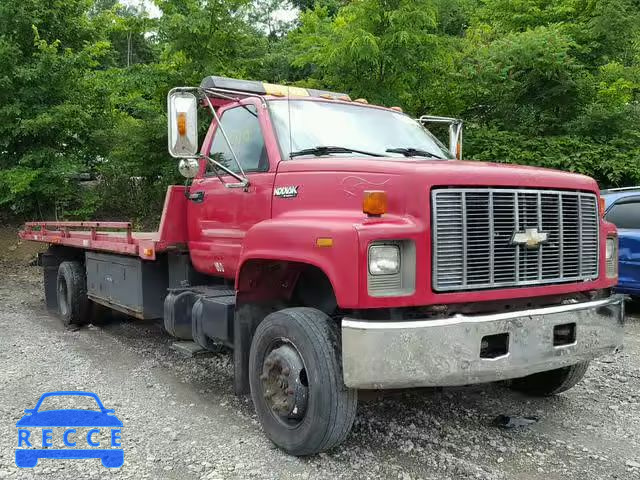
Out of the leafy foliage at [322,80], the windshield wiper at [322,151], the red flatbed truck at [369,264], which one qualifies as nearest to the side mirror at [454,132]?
the red flatbed truck at [369,264]

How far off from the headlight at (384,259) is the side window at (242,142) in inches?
58.4

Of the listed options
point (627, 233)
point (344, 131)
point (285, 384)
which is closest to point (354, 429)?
point (285, 384)

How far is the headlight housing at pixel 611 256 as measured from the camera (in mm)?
4383

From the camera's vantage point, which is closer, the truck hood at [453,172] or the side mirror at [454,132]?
the truck hood at [453,172]

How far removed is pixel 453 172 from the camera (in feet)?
11.4

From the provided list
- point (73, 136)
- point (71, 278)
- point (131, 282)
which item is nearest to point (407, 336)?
point (131, 282)

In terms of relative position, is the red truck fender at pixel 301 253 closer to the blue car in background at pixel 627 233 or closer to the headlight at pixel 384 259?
the headlight at pixel 384 259

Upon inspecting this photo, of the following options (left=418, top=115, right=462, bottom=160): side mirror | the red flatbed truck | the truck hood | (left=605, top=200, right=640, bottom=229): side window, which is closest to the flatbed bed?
the red flatbed truck

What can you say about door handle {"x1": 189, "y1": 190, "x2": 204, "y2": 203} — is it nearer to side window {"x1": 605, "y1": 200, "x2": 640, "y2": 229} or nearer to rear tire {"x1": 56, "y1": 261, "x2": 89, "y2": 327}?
rear tire {"x1": 56, "y1": 261, "x2": 89, "y2": 327}

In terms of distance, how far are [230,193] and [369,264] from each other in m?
1.91

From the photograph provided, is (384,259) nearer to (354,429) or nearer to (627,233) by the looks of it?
(354,429)

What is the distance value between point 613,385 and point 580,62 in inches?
439

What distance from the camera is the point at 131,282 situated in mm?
6168

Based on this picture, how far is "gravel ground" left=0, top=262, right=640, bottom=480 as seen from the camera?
3.63 m
